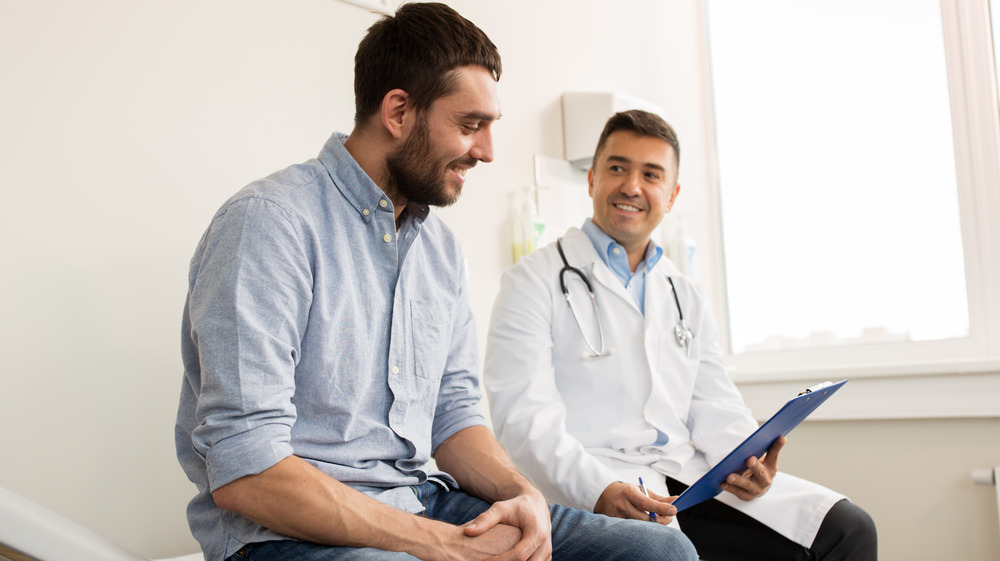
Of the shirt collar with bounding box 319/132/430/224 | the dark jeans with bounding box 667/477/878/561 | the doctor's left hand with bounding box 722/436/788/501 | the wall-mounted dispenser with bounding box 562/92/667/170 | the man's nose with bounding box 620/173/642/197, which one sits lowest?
the dark jeans with bounding box 667/477/878/561

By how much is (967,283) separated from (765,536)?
4.33 ft

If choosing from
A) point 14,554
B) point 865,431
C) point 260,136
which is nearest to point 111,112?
point 260,136

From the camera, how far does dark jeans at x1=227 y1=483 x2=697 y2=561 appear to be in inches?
37.2

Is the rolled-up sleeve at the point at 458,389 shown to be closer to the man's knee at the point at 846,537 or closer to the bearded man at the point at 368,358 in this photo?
the bearded man at the point at 368,358

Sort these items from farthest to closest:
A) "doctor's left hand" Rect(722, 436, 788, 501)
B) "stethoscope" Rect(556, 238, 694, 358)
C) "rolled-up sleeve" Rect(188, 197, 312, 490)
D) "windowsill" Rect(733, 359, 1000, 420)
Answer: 1. "windowsill" Rect(733, 359, 1000, 420)
2. "stethoscope" Rect(556, 238, 694, 358)
3. "doctor's left hand" Rect(722, 436, 788, 501)
4. "rolled-up sleeve" Rect(188, 197, 312, 490)

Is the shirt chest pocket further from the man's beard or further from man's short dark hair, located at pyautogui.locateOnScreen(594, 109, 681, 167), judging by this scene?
man's short dark hair, located at pyautogui.locateOnScreen(594, 109, 681, 167)

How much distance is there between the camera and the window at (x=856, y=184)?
2436mm

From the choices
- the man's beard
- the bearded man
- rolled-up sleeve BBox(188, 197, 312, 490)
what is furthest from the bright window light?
rolled-up sleeve BBox(188, 197, 312, 490)

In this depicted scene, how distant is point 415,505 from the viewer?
3.73 feet

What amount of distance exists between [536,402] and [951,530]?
56.4 inches

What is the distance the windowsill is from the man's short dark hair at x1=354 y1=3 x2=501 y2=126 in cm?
168

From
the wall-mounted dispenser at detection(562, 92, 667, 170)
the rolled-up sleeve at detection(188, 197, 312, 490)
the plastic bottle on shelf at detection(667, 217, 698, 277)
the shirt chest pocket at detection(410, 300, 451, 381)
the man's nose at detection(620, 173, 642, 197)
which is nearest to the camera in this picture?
the rolled-up sleeve at detection(188, 197, 312, 490)

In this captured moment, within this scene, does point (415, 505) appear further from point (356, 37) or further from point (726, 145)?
point (726, 145)

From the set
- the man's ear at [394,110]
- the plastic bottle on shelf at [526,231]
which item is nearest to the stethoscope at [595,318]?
the plastic bottle on shelf at [526,231]
